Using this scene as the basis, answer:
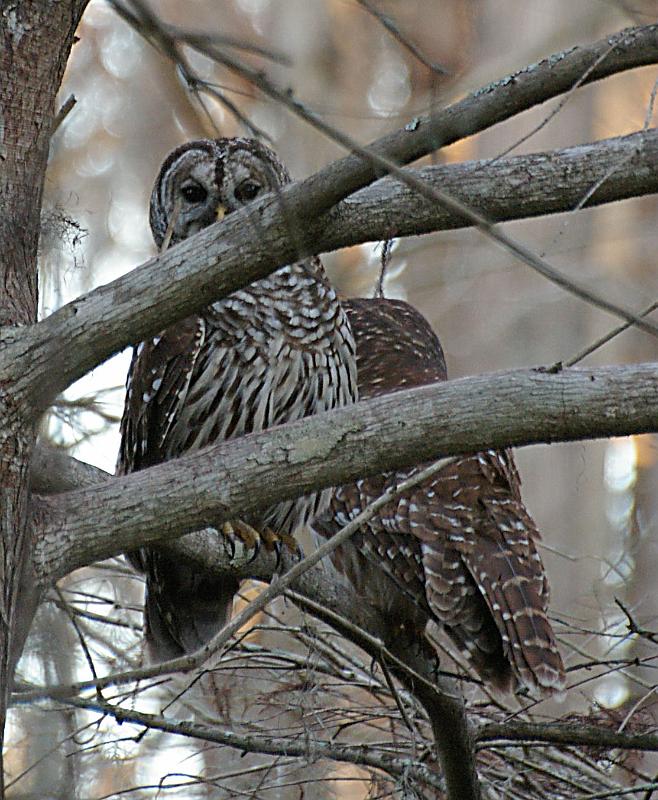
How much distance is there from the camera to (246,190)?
469 cm

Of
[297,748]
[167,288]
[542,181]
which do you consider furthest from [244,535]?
[542,181]

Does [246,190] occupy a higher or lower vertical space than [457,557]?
higher

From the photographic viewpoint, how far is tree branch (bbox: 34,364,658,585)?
247 centimetres

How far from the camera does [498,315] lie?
10.6m

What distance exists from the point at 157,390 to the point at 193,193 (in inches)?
34.4

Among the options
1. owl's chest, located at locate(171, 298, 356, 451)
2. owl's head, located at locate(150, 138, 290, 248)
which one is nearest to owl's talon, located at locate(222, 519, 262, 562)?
owl's chest, located at locate(171, 298, 356, 451)

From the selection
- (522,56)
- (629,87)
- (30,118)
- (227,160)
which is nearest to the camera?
(30,118)

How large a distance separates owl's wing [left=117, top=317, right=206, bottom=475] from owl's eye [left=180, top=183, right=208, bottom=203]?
2.05 feet

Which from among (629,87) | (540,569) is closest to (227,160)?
(540,569)

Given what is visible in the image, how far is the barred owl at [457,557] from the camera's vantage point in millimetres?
4125

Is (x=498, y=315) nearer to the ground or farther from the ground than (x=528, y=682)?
farther from the ground

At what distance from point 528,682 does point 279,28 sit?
A: 31.8 feet

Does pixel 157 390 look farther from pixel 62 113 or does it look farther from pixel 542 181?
pixel 542 181

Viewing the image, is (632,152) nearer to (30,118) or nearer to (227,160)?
(30,118)
